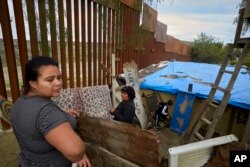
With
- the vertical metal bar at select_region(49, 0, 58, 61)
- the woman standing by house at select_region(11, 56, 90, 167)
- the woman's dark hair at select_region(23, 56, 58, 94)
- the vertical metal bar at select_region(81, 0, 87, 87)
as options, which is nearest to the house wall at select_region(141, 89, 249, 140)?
the vertical metal bar at select_region(81, 0, 87, 87)

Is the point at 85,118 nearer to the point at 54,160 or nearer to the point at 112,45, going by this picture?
the point at 54,160

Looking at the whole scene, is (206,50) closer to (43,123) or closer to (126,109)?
(126,109)

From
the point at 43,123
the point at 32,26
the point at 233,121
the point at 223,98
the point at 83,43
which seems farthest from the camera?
the point at 233,121

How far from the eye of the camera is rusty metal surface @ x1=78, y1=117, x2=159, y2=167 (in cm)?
126

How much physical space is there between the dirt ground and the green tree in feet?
63.6

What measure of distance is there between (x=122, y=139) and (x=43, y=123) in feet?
1.98

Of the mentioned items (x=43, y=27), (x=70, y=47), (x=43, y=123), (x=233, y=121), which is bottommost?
(x=233, y=121)

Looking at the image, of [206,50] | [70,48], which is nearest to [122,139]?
[70,48]

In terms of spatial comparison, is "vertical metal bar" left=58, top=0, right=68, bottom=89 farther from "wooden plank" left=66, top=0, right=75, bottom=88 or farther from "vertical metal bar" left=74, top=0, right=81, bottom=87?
"vertical metal bar" left=74, top=0, right=81, bottom=87

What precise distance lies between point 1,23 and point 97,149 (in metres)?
1.93

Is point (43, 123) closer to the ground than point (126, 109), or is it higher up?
higher up

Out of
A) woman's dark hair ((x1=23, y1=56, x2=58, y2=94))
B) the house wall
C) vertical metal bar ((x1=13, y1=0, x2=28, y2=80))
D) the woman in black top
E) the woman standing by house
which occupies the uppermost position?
vertical metal bar ((x1=13, y1=0, x2=28, y2=80))

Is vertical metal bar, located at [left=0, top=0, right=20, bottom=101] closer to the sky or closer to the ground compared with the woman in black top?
closer to the sky

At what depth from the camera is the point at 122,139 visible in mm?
1376
